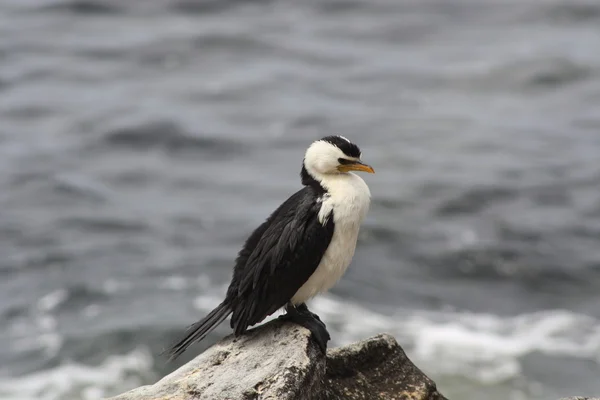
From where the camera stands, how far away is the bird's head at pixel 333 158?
7.85m

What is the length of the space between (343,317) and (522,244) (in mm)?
4093

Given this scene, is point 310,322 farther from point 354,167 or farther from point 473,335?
point 473,335

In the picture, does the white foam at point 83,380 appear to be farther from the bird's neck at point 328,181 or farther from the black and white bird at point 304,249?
the bird's neck at point 328,181

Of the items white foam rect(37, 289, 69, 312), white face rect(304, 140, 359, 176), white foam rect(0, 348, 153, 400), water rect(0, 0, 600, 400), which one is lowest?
white face rect(304, 140, 359, 176)

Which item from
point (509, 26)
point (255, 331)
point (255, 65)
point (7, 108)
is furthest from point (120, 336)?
point (509, 26)

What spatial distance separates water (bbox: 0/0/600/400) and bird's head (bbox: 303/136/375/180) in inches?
310

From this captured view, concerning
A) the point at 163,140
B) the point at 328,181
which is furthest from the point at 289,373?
the point at 163,140

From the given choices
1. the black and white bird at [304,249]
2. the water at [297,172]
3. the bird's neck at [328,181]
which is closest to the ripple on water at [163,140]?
the water at [297,172]

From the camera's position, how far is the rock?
269 inches

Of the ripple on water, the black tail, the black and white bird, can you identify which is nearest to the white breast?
the black and white bird

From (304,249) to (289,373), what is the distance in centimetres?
113

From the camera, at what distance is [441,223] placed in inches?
778

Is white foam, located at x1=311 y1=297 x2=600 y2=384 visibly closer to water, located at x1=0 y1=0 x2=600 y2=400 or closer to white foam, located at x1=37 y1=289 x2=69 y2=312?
water, located at x1=0 y1=0 x2=600 y2=400

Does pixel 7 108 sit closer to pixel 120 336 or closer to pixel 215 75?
pixel 215 75
